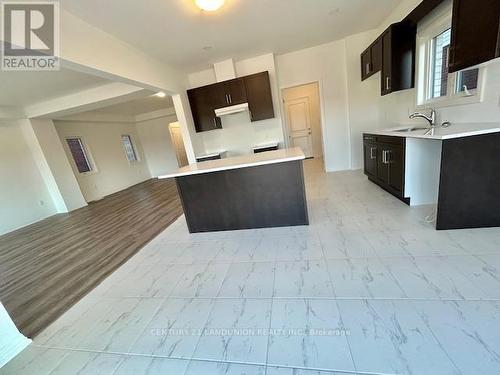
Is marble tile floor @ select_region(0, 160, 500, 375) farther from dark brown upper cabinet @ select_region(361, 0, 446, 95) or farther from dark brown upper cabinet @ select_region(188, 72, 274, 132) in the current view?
dark brown upper cabinet @ select_region(188, 72, 274, 132)

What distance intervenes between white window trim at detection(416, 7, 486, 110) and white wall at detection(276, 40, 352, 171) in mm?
1462

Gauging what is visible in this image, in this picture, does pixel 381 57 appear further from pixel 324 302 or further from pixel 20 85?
pixel 20 85

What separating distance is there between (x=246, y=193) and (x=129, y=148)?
24.3 ft

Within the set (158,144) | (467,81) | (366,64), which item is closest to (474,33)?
(467,81)

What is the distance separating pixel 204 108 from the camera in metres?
4.68

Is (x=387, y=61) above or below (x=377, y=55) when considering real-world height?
below

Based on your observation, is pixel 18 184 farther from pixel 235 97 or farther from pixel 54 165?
pixel 235 97

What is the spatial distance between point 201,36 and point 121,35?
1.09 m

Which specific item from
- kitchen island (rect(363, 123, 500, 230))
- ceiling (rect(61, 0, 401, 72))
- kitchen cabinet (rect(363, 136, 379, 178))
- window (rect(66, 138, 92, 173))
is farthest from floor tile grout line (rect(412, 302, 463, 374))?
window (rect(66, 138, 92, 173))

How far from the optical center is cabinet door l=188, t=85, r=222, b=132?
4.57 m

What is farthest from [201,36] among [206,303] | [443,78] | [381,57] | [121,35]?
→ [206,303]

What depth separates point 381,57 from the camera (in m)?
3.29

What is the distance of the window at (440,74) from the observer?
2.27 metres

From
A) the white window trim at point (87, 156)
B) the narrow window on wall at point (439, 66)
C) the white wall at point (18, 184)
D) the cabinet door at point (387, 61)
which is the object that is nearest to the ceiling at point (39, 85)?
the white wall at point (18, 184)
